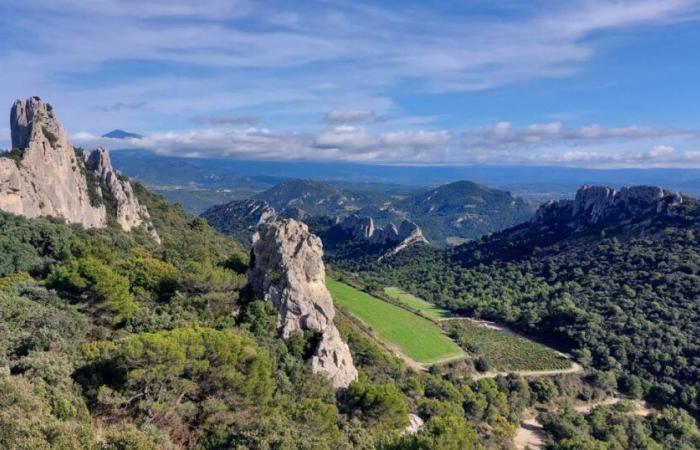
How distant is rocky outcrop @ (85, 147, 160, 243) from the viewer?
7975 cm

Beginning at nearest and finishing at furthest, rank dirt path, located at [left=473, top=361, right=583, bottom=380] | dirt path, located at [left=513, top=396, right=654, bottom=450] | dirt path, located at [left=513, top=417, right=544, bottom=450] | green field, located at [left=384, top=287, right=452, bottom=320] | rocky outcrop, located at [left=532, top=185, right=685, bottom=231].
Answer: dirt path, located at [left=513, top=417, right=544, bottom=450] < dirt path, located at [left=513, top=396, right=654, bottom=450] < dirt path, located at [left=473, top=361, right=583, bottom=380] < green field, located at [left=384, top=287, right=452, bottom=320] < rocky outcrop, located at [left=532, top=185, right=685, bottom=231]

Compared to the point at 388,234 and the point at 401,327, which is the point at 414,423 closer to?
the point at 401,327

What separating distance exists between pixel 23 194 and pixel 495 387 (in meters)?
61.0

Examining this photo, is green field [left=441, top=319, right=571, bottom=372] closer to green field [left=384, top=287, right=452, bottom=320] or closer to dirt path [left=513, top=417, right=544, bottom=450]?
green field [left=384, top=287, right=452, bottom=320]

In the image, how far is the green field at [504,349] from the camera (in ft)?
226

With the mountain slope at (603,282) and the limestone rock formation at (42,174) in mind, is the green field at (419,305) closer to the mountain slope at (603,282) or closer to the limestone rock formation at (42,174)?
the mountain slope at (603,282)

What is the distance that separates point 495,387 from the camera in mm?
57312

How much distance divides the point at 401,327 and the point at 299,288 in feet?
117

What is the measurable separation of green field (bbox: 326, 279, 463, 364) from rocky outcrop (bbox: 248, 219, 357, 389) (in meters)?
26.1

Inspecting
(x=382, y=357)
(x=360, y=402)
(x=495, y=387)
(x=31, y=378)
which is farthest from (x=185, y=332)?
(x=495, y=387)

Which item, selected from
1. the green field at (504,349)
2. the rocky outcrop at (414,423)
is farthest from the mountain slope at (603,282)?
the rocky outcrop at (414,423)

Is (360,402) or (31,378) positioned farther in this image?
(360,402)

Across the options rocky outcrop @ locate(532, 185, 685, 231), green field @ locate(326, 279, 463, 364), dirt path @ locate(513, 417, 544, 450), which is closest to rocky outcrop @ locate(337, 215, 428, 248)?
rocky outcrop @ locate(532, 185, 685, 231)

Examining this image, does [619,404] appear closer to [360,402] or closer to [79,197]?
[360,402]
